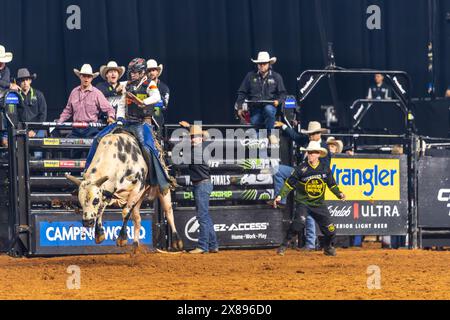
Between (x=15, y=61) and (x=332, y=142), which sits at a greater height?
(x=15, y=61)

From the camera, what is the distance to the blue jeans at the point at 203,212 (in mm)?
15945

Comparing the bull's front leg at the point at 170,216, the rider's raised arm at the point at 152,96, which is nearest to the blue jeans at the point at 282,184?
the bull's front leg at the point at 170,216

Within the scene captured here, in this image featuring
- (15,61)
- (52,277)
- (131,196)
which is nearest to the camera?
(52,277)

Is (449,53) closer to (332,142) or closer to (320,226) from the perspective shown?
(332,142)

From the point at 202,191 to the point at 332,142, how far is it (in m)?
2.33

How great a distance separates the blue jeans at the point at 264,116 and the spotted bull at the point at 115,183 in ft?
7.94

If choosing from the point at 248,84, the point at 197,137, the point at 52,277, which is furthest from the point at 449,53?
the point at 52,277

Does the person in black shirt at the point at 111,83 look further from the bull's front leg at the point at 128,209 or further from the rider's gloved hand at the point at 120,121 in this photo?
the bull's front leg at the point at 128,209

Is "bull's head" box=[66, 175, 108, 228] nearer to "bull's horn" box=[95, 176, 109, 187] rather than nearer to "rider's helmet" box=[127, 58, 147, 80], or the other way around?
"bull's horn" box=[95, 176, 109, 187]

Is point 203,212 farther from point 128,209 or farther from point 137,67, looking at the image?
point 137,67

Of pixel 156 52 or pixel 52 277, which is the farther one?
pixel 156 52

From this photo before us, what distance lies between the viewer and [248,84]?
17094 mm

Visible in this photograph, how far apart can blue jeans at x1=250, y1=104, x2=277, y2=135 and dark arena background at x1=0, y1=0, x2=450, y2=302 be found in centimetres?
10
